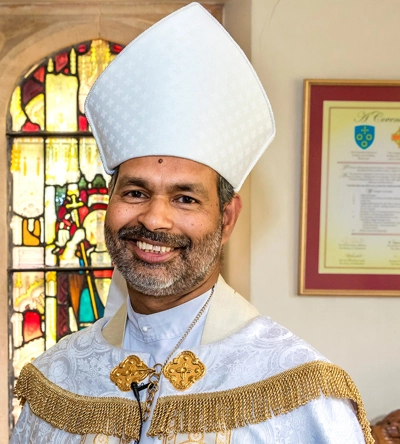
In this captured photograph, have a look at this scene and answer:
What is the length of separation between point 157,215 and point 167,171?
117 mm

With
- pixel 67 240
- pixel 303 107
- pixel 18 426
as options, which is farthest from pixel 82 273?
pixel 18 426

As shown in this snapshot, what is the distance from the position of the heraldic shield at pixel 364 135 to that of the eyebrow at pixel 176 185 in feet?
4.41

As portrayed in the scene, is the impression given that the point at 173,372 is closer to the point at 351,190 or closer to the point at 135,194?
the point at 135,194

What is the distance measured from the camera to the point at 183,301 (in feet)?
5.88

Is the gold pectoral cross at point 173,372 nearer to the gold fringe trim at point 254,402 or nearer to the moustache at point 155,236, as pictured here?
the gold fringe trim at point 254,402

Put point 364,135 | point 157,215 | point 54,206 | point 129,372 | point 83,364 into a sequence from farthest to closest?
1. point 54,206
2. point 364,135
3. point 83,364
4. point 129,372
5. point 157,215

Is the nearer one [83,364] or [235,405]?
[235,405]

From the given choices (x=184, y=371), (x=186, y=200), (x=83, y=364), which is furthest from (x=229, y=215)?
(x=83, y=364)

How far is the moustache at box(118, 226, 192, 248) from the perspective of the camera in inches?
65.0

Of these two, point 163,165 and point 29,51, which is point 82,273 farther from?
point 163,165

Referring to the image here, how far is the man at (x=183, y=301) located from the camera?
1.65 meters

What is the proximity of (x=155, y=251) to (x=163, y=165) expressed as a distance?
191 millimetres

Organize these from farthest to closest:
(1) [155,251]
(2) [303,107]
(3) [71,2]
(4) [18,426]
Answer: (3) [71,2] < (2) [303,107] < (4) [18,426] < (1) [155,251]

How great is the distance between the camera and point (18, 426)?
197cm
